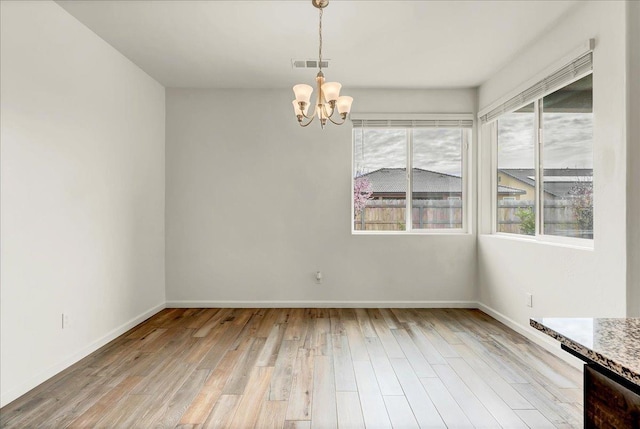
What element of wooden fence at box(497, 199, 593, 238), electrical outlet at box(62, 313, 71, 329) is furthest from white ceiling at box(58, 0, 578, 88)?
electrical outlet at box(62, 313, 71, 329)

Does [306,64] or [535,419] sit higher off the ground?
[306,64]

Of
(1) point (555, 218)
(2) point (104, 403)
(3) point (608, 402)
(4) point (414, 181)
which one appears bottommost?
(2) point (104, 403)

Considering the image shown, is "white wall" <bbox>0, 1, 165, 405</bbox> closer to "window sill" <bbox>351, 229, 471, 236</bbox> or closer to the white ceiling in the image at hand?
the white ceiling

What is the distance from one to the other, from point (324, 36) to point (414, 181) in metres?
2.19

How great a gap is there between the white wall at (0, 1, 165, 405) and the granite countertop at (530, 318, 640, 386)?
2.87m

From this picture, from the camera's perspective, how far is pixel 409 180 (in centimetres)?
468

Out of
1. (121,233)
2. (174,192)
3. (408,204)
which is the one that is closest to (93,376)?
(121,233)

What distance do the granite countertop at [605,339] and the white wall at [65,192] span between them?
2.87 m

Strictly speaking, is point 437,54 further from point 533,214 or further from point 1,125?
point 1,125

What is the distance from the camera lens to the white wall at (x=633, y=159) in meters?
2.28

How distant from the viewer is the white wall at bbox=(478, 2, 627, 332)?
7.86 feet

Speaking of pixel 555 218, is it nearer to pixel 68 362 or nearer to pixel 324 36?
pixel 324 36

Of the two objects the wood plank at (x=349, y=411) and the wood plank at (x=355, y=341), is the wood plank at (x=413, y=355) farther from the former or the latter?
the wood plank at (x=349, y=411)

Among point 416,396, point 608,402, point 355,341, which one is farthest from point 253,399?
point 608,402
